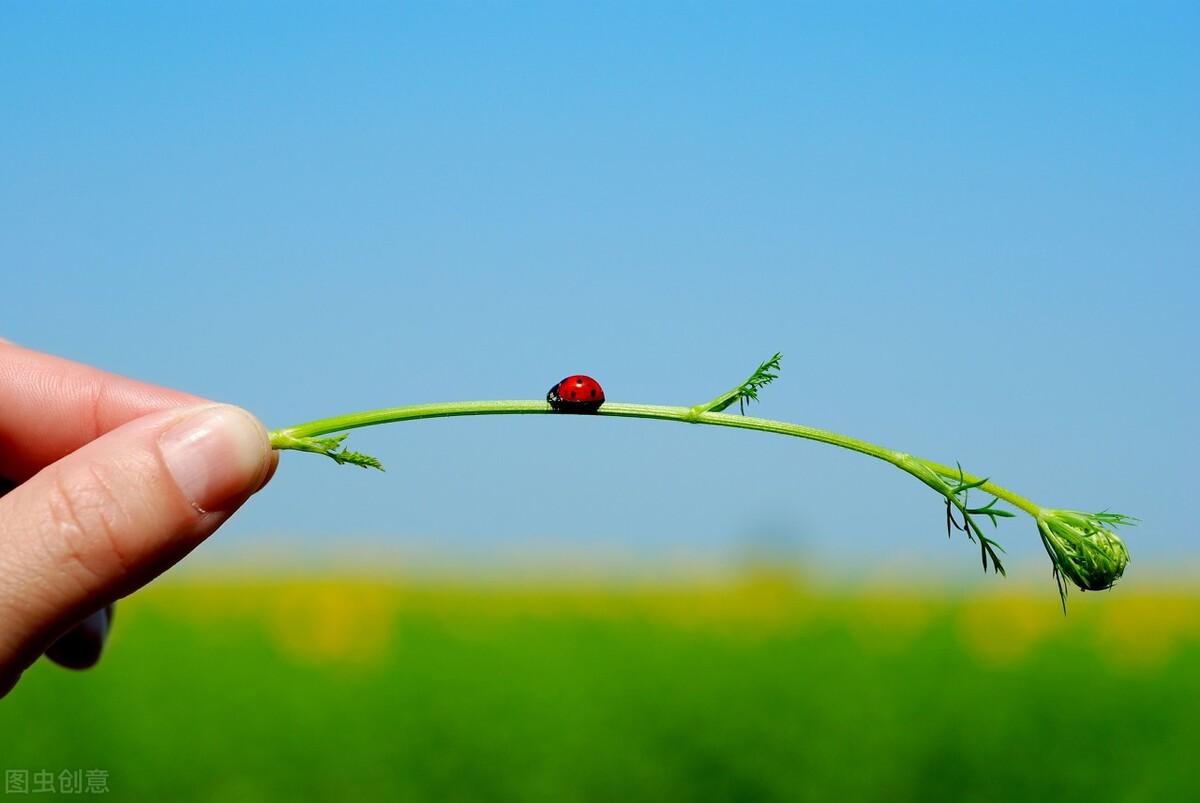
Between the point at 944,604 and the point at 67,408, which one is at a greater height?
the point at 67,408

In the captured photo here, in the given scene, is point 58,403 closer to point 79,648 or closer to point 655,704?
point 79,648

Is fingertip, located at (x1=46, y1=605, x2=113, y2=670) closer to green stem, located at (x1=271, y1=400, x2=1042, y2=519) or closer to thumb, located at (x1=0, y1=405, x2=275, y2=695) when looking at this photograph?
thumb, located at (x1=0, y1=405, x2=275, y2=695)

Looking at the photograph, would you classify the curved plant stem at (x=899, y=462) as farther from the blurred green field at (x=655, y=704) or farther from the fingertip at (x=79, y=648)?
the blurred green field at (x=655, y=704)

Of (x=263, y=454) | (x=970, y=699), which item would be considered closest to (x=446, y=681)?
(x=970, y=699)

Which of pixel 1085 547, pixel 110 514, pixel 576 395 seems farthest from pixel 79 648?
pixel 1085 547

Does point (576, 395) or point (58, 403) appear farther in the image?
point (58, 403)

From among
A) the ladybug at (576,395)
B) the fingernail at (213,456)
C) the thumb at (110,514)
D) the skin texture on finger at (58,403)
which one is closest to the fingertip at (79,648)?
the skin texture on finger at (58,403)

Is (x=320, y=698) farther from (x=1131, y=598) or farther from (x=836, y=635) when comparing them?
(x=1131, y=598)
